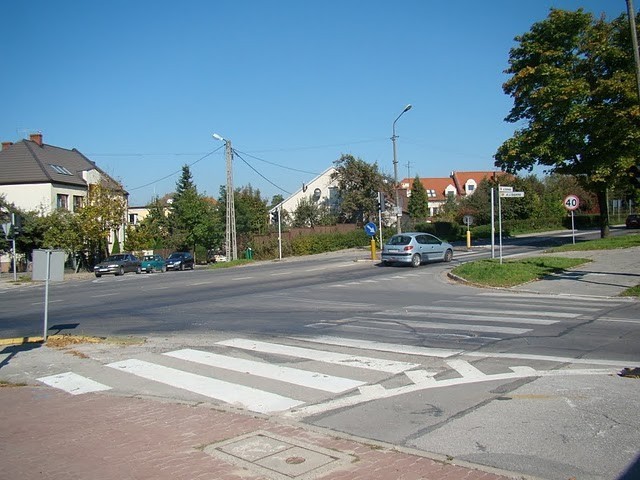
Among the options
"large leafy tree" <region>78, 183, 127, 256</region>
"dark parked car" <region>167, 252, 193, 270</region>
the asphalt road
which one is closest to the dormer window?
"large leafy tree" <region>78, 183, 127, 256</region>

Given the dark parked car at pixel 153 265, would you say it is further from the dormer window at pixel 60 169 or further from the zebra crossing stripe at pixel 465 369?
the zebra crossing stripe at pixel 465 369

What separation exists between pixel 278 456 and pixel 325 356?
4083mm

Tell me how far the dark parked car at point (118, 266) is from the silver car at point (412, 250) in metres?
20.8

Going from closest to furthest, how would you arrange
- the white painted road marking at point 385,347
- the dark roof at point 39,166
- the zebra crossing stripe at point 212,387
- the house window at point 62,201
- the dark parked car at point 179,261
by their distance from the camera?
the zebra crossing stripe at point 212,387 → the white painted road marking at point 385,347 → the dark parked car at point 179,261 → the dark roof at point 39,166 → the house window at point 62,201

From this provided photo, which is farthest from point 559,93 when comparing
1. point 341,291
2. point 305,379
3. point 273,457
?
point 273,457

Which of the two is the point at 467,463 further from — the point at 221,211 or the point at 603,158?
the point at 221,211

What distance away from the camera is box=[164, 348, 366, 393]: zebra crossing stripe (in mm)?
7160

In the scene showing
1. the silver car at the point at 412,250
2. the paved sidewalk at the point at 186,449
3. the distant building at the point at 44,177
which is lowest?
the paved sidewalk at the point at 186,449

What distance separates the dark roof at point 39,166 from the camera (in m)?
46.1

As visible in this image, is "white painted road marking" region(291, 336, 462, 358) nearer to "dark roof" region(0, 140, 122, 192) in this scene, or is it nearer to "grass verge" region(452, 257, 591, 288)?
"grass verge" region(452, 257, 591, 288)

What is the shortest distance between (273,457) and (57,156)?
2122 inches

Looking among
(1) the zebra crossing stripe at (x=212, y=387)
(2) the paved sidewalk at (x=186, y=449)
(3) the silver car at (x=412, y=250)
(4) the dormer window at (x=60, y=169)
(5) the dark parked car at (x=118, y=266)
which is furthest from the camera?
(4) the dormer window at (x=60, y=169)

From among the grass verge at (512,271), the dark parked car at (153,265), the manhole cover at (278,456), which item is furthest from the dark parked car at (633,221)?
the manhole cover at (278,456)

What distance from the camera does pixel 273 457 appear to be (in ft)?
15.7
